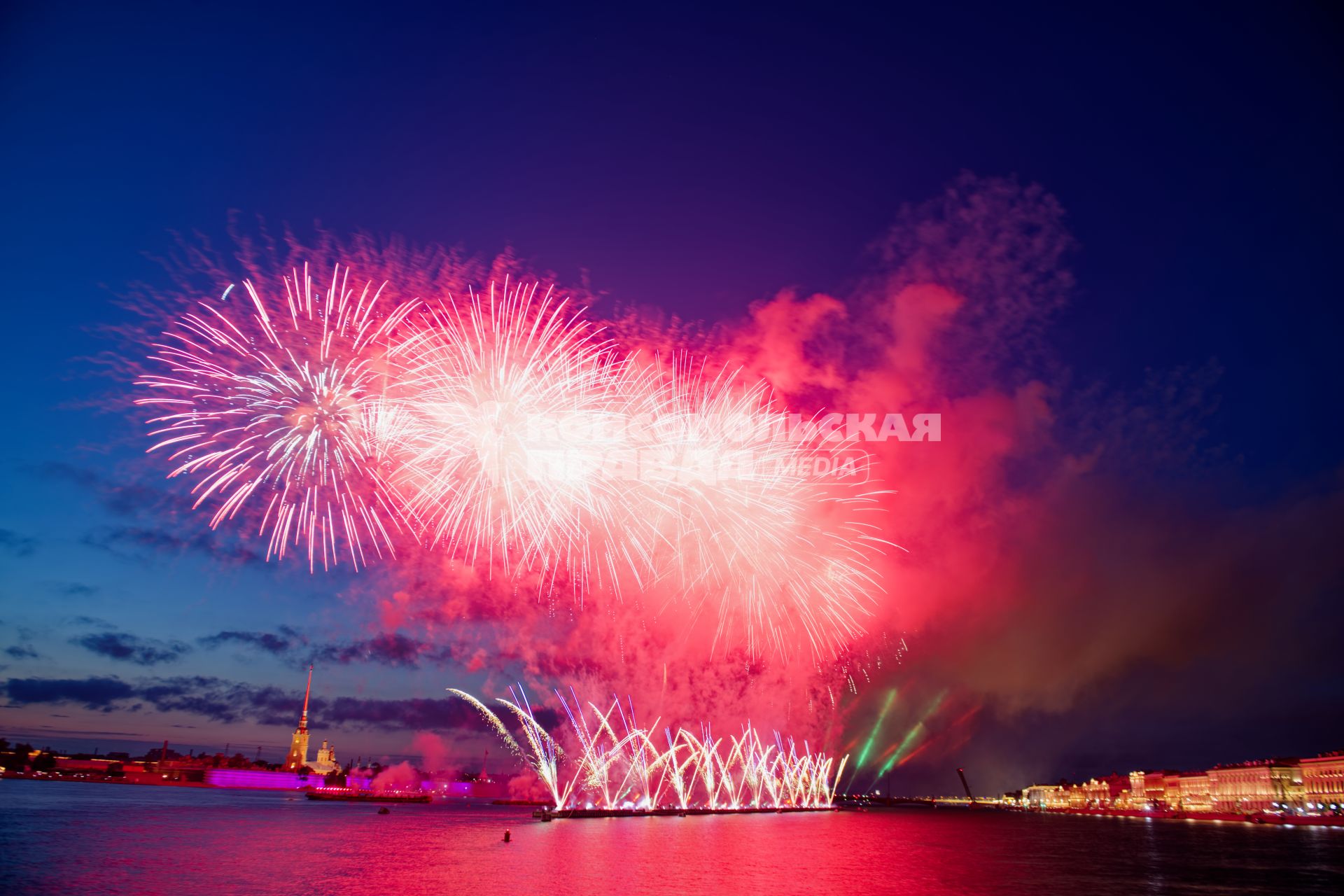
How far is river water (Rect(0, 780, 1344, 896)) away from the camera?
1275 inches

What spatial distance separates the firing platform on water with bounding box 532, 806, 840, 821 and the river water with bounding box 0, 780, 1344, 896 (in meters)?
5.76

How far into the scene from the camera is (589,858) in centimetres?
4312

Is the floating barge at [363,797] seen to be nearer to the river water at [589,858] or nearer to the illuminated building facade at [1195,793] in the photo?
the river water at [589,858]

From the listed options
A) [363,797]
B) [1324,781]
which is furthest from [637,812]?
[1324,781]

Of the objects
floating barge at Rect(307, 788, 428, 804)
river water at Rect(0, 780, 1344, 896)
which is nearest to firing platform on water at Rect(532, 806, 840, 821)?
river water at Rect(0, 780, 1344, 896)

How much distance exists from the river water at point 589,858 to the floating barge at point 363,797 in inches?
2687

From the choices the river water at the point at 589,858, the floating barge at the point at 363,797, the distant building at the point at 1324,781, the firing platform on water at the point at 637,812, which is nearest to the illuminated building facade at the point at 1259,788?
the distant building at the point at 1324,781

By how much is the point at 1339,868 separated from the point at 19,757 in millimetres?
236588

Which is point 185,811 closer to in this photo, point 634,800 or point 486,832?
point 486,832

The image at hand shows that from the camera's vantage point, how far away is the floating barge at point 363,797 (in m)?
147

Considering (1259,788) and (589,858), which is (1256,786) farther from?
(589,858)

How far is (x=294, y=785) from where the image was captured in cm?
18400

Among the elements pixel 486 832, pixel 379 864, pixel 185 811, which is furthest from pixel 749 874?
pixel 185 811

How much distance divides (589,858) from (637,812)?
59.1 metres
